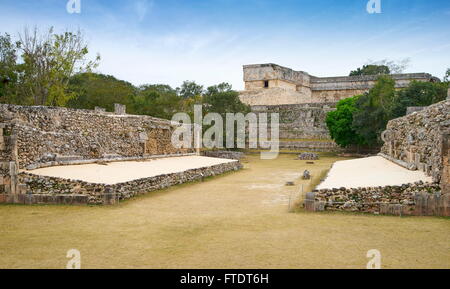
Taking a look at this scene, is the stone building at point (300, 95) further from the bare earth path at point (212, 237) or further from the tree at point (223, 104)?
the bare earth path at point (212, 237)

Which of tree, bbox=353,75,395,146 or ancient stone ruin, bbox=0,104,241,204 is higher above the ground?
tree, bbox=353,75,395,146

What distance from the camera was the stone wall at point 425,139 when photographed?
8.93 metres

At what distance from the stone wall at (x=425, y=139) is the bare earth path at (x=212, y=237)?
1.75 metres

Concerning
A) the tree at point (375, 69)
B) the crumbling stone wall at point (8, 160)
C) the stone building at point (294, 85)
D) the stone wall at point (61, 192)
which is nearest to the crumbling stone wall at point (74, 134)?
the crumbling stone wall at point (8, 160)

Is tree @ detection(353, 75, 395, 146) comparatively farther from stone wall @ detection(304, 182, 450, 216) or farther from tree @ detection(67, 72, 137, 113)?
→ stone wall @ detection(304, 182, 450, 216)

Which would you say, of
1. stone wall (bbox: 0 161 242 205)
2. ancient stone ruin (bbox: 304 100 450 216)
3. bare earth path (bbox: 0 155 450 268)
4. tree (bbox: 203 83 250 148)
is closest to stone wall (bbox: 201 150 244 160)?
tree (bbox: 203 83 250 148)

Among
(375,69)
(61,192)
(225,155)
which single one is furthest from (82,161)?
(375,69)

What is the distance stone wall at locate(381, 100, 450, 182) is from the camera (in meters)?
8.93

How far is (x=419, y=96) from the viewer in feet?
82.3

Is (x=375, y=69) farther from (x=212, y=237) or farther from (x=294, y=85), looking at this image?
(x=212, y=237)

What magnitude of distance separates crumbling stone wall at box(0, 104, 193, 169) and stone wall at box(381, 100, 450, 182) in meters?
10.6
